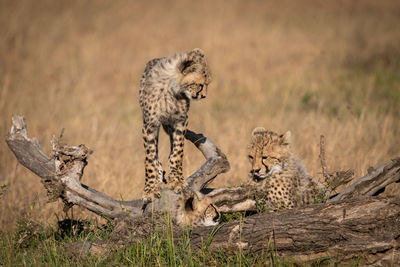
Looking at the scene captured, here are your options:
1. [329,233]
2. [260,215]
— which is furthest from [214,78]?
[329,233]

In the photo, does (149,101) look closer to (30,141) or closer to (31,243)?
(30,141)

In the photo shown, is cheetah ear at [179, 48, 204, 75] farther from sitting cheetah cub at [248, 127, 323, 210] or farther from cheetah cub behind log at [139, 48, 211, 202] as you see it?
sitting cheetah cub at [248, 127, 323, 210]

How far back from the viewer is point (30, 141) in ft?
14.4

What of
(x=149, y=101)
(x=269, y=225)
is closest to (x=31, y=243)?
(x=149, y=101)

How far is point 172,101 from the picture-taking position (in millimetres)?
4762

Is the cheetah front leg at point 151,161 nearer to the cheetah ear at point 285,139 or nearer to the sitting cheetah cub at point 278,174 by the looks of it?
the sitting cheetah cub at point 278,174

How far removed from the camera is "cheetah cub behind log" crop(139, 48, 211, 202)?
15.0 ft

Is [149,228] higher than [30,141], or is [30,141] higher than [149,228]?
[30,141]

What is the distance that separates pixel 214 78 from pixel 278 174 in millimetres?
7075

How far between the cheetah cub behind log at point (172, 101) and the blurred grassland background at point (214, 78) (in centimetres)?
67

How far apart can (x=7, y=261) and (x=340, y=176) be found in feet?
9.76

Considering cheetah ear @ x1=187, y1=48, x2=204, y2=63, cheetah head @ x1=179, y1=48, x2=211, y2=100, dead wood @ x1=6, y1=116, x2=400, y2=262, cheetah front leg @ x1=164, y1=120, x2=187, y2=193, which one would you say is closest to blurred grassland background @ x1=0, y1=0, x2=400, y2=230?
dead wood @ x1=6, y1=116, x2=400, y2=262

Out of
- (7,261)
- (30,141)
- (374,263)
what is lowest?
(374,263)

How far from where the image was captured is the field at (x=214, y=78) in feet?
22.0
